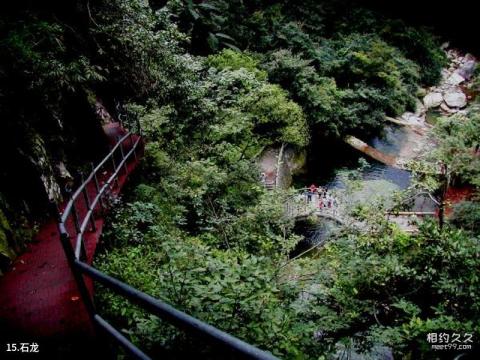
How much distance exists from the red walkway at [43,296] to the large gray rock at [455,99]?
29.9m

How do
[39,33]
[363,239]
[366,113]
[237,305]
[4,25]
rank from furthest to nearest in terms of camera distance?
1. [366,113]
2. [363,239]
3. [39,33]
4. [4,25]
5. [237,305]

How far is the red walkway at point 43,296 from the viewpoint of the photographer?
3.43 metres

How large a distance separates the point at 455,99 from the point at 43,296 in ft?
103

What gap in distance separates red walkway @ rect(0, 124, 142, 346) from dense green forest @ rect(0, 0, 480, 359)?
0.35m

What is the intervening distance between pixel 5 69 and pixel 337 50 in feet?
74.4

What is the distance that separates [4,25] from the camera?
5789 mm

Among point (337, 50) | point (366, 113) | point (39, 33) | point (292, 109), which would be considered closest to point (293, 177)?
point (292, 109)

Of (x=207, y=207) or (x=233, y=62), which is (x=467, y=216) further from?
(x=233, y=62)

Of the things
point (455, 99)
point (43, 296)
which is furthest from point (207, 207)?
point (455, 99)

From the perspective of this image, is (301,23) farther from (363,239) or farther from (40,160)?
(40,160)

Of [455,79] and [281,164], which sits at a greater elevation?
[455,79]

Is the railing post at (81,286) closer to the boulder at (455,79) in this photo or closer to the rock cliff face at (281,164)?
the rock cliff face at (281,164)

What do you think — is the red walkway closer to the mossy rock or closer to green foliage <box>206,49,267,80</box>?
the mossy rock

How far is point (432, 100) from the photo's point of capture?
2803 centimetres
